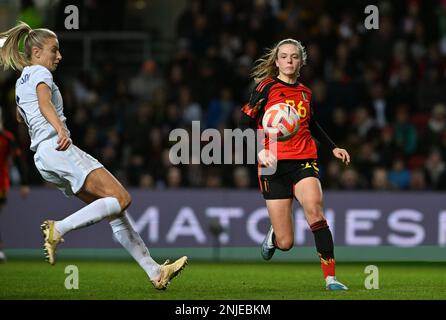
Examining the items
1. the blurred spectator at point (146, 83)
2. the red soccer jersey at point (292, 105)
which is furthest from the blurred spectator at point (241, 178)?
the red soccer jersey at point (292, 105)

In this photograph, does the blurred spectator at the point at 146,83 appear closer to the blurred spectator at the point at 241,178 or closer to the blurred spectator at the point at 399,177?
the blurred spectator at the point at 241,178

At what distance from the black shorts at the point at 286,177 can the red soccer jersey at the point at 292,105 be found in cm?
6

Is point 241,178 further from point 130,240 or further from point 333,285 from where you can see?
point 130,240

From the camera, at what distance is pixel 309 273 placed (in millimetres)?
11211

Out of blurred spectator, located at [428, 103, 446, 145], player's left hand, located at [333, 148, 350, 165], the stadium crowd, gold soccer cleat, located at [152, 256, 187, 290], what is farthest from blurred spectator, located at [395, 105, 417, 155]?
gold soccer cleat, located at [152, 256, 187, 290]

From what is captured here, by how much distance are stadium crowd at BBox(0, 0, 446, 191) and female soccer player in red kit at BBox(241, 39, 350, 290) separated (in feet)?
19.4

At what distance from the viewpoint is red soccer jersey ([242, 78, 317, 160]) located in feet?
29.2

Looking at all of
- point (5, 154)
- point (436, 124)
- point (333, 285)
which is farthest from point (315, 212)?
point (436, 124)

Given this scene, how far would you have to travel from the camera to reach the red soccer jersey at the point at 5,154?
13.6 metres

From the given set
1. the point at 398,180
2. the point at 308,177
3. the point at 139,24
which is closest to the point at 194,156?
the point at 398,180

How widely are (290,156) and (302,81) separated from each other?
779cm

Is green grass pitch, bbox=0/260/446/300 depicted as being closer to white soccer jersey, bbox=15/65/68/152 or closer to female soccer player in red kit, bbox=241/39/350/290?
female soccer player in red kit, bbox=241/39/350/290

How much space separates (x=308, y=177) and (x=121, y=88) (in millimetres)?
8551

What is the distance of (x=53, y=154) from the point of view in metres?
8.16
